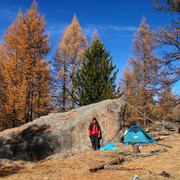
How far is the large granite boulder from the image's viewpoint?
26.7 feet

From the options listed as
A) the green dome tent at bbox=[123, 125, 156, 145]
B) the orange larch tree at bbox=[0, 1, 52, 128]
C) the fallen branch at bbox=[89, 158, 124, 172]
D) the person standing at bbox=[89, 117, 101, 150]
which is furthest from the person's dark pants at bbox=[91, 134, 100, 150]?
the orange larch tree at bbox=[0, 1, 52, 128]

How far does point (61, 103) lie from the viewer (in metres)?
18.5

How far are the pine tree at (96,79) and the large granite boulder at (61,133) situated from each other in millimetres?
2899

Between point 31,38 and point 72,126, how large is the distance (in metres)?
9.88

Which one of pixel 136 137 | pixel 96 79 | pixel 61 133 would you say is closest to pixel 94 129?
pixel 61 133

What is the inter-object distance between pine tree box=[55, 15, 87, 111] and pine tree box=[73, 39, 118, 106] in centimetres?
446

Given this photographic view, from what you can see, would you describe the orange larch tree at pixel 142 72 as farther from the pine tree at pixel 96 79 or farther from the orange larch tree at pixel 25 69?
the orange larch tree at pixel 25 69

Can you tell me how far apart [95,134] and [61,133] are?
1821 mm

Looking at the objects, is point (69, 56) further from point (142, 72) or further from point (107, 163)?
point (107, 163)

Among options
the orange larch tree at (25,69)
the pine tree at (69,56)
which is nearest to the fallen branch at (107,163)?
the orange larch tree at (25,69)

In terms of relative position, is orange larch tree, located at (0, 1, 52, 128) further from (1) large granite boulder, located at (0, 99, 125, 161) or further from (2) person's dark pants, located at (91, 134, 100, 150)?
(2) person's dark pants, located at (91, 134, 100, 150)

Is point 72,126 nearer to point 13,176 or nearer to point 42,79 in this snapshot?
point 13,176

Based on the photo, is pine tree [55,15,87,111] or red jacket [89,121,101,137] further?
pine tree [55,15,87,111]

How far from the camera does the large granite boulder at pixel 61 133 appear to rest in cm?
813
